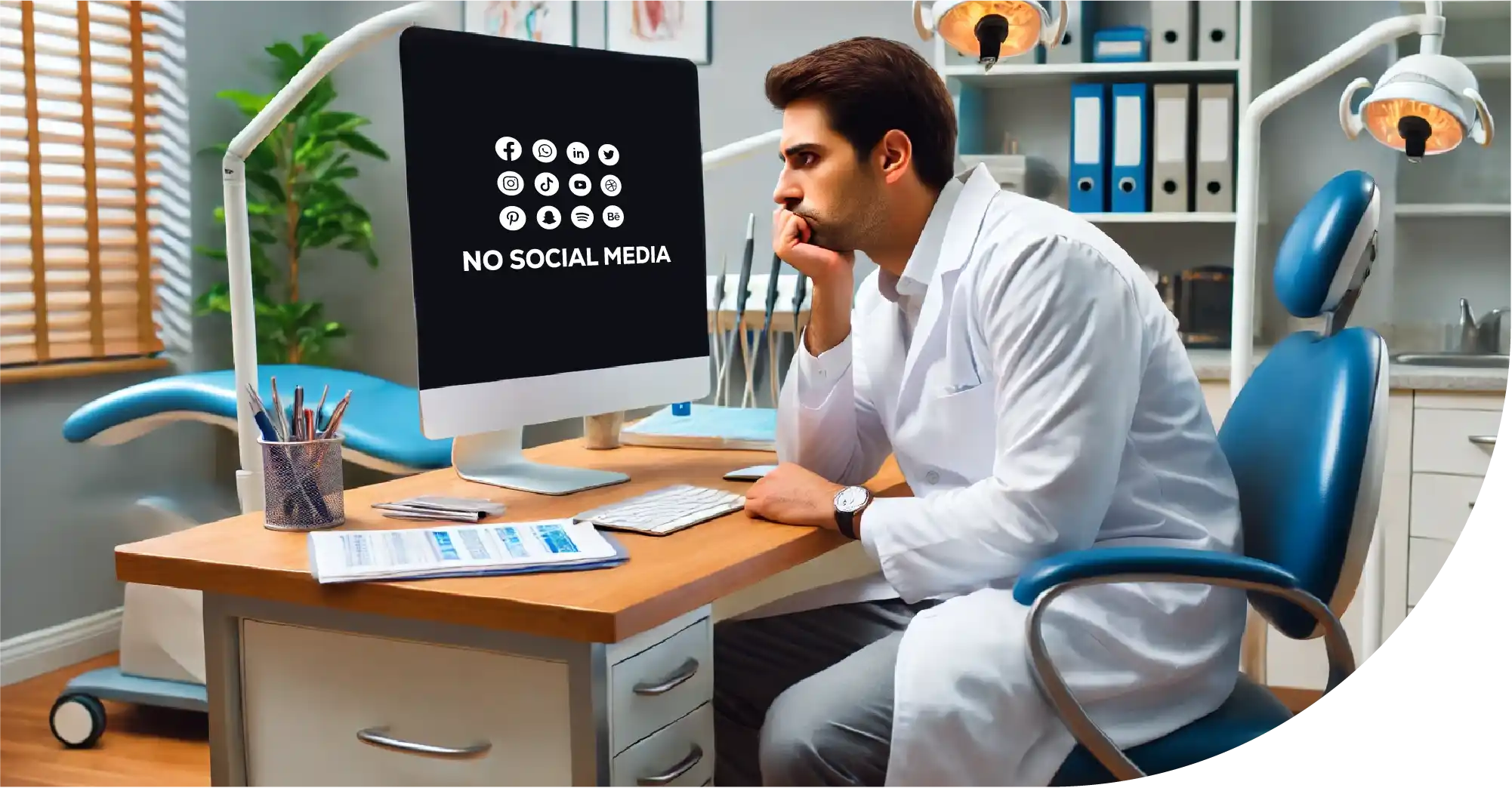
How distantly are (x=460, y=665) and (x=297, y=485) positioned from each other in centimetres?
37

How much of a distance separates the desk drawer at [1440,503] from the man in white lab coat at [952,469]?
165 cm

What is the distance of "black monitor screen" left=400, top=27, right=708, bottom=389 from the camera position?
5.21 feet

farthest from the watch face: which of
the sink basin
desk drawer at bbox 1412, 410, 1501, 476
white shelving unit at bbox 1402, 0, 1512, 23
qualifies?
white shelving unit at bbox 1402, 0, 1512, 23

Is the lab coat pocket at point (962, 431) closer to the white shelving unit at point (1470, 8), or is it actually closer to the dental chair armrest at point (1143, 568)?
the dental chair armrest at point (1143, 568)

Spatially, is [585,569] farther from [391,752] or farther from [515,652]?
[391,752]

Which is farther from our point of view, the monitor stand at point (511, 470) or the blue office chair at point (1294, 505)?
the monitor stand at point (511, 470)

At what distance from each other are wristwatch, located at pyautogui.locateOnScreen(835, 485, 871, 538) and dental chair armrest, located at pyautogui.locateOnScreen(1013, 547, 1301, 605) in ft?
1.00

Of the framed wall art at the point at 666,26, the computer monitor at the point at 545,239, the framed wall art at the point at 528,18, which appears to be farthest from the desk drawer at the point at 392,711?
the framed wall art at the point at 528,18

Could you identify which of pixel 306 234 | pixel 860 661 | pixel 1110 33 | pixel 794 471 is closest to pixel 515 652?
pixel 860 661

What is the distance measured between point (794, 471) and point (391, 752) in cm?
59

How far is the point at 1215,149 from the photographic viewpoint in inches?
125

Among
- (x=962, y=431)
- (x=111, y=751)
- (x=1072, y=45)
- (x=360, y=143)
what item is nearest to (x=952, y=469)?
(x=962, y=431)

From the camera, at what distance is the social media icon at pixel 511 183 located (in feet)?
5.51

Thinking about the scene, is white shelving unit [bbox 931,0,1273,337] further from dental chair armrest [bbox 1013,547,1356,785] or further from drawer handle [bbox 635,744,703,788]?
drawer handle [bbox 635,744,703,788]
